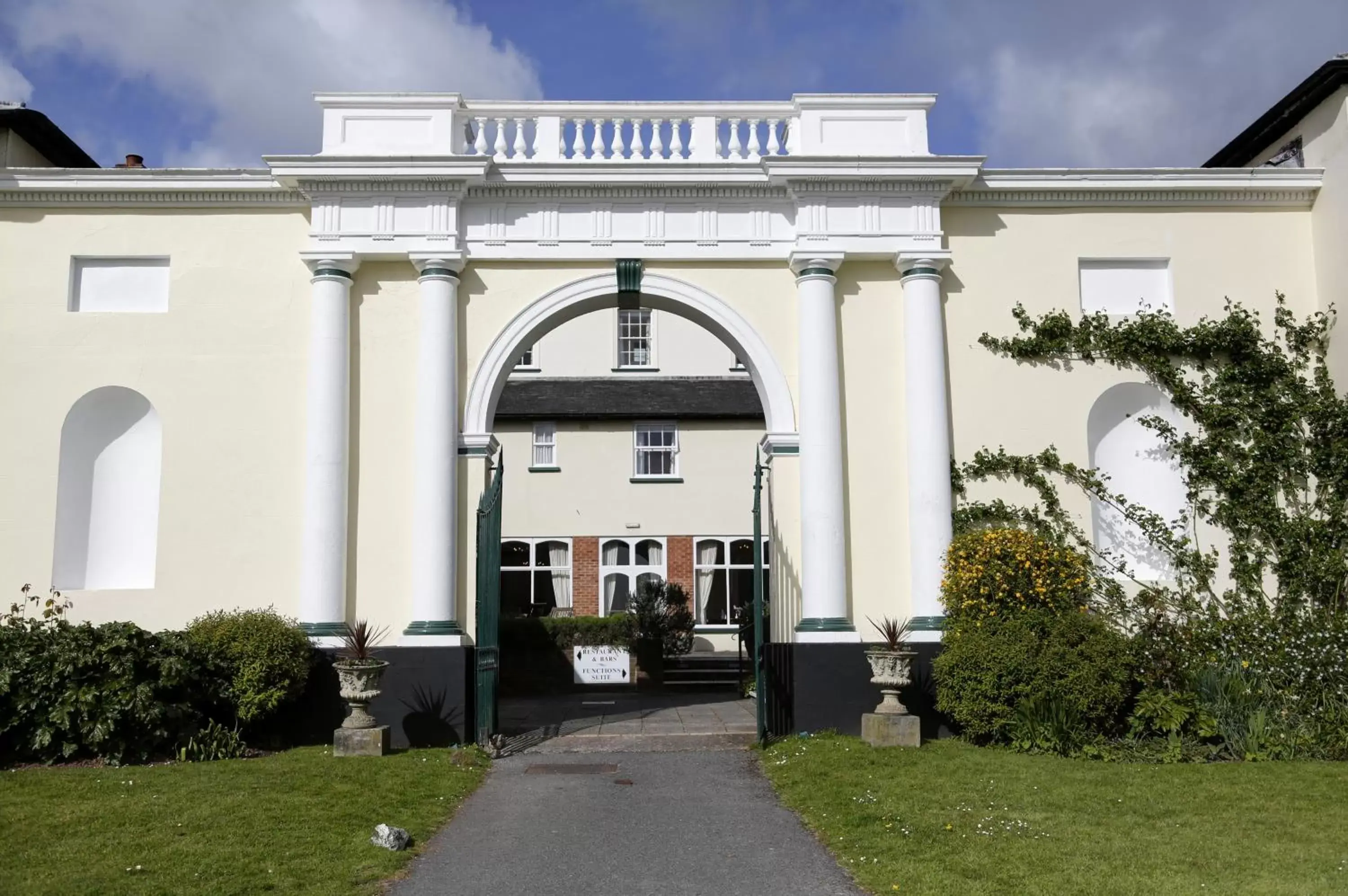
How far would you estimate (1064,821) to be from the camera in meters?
8.21

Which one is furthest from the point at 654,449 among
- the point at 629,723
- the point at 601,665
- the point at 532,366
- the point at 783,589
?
the point at 783,589

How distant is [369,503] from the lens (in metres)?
12.4

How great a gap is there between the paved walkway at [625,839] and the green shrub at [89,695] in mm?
2918

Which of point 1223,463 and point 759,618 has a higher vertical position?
point 1223,463

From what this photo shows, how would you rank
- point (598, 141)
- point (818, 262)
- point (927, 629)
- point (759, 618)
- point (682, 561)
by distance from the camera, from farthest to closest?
point (682, 561) → point (598, 141) → point (818, 262) → point (927, 629) → point (759, 618)

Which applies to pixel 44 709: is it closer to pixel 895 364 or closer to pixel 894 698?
pixel 894 698

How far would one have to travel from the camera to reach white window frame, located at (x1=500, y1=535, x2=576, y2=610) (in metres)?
25.8

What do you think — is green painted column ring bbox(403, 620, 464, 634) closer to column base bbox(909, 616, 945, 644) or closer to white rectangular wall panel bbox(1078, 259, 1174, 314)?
column base bbox(909, 616, 945, 644)

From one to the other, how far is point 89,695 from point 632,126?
7608 mm

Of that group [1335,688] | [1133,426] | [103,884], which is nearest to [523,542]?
[1133,426]

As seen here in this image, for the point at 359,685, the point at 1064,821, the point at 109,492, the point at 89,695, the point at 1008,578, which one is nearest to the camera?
the point at 1064,821

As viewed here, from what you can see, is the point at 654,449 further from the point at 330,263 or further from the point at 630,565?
the point at 330,263

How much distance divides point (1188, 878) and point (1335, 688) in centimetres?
528

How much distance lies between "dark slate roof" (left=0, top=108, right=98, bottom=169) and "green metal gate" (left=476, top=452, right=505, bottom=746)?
618 centimetres
